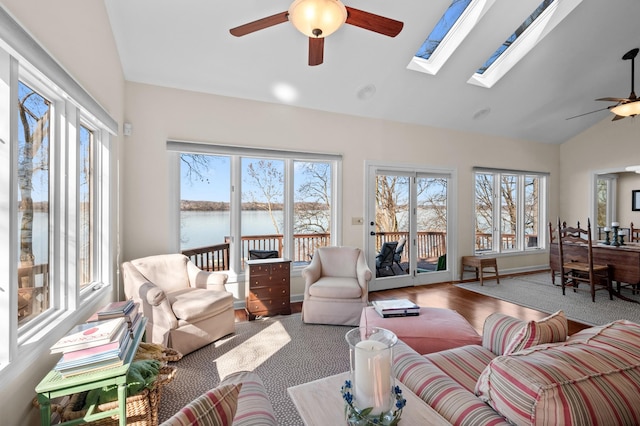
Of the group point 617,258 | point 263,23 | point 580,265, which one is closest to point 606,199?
point 617,258

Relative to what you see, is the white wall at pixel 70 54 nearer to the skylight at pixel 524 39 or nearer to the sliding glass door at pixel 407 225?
the sliding glass door at pixel 407 225

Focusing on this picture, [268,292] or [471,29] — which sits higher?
[471,29]

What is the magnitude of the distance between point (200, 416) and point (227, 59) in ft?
11.2

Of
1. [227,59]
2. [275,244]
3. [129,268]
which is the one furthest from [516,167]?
[129,268]

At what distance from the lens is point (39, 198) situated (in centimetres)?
180

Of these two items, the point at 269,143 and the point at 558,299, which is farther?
the point at 558,299

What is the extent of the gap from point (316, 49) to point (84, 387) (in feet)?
8.19

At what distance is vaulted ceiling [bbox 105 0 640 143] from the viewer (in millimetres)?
2881

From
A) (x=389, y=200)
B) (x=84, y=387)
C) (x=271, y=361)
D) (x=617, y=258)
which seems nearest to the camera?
(x=84, y=387)

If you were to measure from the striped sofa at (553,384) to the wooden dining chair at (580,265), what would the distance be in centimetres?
412

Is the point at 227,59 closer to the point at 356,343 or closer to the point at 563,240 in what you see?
the point at 356,343

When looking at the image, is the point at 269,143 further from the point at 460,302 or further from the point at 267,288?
the point at 460,302

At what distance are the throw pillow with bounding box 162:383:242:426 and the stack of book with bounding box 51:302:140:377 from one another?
1.11 m

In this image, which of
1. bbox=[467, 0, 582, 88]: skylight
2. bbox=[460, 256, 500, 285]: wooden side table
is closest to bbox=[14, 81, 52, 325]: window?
Answer: bbox=[467, 0, 582, 88]: skylight
